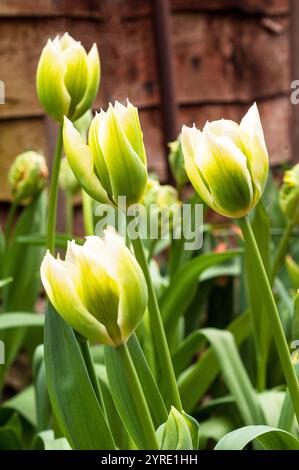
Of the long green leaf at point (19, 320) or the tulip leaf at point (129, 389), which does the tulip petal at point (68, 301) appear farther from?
the long green leaf at point (19, 320)

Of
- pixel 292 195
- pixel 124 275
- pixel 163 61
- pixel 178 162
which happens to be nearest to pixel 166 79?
pixel 163 61

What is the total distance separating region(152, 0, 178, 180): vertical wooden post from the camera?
1618 millimetres

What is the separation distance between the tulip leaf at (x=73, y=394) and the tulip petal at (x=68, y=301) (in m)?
0.10

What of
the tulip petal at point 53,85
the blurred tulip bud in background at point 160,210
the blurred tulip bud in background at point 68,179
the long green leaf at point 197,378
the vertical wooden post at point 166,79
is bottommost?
the long green leaf at point 197,378

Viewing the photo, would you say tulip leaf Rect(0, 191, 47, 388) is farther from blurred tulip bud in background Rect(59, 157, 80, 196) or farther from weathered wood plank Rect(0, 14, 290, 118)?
weathered wood plank Rect(0, 14, 290, 118)

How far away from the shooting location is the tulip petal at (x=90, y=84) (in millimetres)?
594

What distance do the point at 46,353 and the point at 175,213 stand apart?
1.29ft

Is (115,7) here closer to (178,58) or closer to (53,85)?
(178,58)

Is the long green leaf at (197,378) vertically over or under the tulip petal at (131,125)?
under

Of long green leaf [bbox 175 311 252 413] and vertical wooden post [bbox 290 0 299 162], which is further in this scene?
vertical wooden post [bbox 290 0 299 162]

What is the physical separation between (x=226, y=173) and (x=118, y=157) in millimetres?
58

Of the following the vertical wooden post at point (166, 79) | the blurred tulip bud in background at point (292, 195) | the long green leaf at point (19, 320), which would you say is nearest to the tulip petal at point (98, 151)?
the blurred tulip bud in background at point (292, 195)

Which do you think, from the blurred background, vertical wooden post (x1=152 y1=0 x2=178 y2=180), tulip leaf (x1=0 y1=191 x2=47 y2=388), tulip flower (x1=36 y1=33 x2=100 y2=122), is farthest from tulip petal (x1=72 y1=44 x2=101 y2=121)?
vertical wooden post (x1=152 y1=0 x2=178 y2=180)
